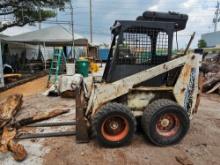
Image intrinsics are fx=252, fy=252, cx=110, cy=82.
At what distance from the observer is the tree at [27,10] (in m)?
16.2

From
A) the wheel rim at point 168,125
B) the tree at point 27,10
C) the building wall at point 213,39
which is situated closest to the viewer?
the wheel rim at point 168,125

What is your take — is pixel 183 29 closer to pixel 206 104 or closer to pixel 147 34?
pixel 147 34

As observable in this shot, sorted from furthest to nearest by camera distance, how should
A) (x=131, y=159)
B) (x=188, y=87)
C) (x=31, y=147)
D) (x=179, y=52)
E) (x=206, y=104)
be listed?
1. (x=206, y=104)
2. (x=179, y=52)
3. (x=188, y=87)
4. (x=31, y=147)
5. (x=131, y=159)

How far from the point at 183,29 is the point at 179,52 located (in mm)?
494

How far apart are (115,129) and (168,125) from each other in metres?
0.91

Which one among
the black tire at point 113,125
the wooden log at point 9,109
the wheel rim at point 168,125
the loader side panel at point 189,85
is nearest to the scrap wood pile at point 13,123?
the wooden log at point 9,109

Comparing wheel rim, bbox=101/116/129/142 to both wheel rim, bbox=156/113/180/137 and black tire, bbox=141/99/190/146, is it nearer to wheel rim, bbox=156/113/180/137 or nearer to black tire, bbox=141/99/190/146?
black tire, bbox=141/99/190/146

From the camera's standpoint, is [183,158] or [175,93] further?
[175,93]

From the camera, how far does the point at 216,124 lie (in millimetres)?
5426

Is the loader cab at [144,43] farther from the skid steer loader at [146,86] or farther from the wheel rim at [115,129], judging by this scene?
the wheel rim at [115,129]

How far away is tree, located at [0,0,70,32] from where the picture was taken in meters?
16.2

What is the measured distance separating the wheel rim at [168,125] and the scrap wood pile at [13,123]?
7.13 ft

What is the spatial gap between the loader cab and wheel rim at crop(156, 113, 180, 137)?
59 cm

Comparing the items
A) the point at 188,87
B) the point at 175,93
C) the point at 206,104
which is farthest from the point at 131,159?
the point at 206,104
